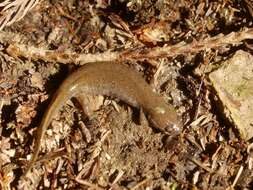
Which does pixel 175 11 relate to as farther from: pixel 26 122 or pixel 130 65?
pixel 26 122

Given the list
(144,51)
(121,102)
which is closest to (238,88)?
(144,51)

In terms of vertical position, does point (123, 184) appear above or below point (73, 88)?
below

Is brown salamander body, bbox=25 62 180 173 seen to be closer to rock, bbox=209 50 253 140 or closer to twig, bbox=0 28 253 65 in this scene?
twig, bbox=0 28 253 65

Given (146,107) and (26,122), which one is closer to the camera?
(26,122)

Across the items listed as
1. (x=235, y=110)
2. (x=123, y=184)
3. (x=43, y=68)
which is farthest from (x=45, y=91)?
(x=235, y=110)

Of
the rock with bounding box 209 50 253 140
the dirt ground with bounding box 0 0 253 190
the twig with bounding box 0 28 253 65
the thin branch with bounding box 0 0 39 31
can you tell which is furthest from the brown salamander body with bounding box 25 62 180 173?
the thin branch with bounding box 0 0 39 31

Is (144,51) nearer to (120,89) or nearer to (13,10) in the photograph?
(120,89)
